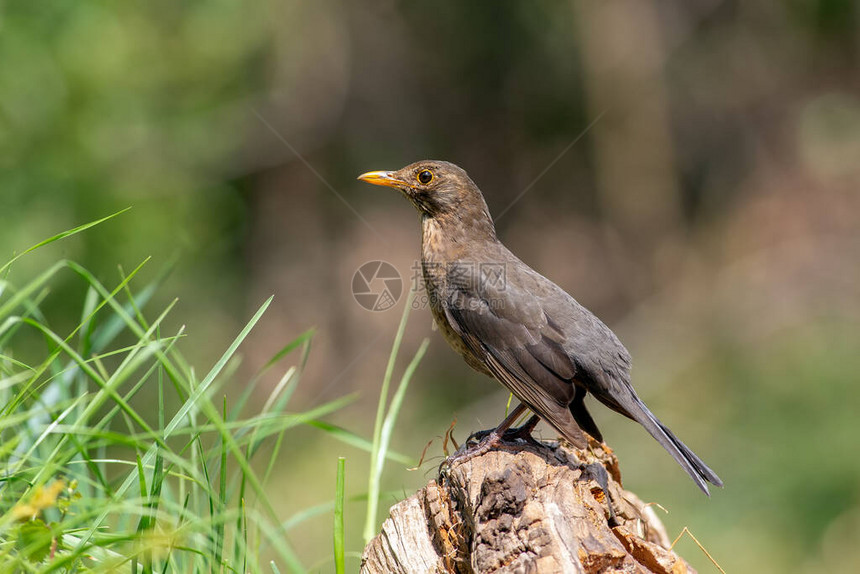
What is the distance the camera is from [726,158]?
10500mm

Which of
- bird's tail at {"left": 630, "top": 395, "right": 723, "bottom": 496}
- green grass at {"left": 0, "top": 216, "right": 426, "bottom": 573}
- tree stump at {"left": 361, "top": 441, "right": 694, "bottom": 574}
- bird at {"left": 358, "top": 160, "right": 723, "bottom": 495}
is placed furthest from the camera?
bird at {"left": 358, "top": 160, "right": 723, "bottom": 495}

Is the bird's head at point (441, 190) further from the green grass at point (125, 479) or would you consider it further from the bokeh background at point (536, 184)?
the bokeh background at point (536, 184)

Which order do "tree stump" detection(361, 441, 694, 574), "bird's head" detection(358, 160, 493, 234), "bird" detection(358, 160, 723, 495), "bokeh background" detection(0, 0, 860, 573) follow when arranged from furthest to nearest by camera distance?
"bokeh background" detection(0, 0, 860, 573) → "bird's head" detection(358, 160, 493, 234) → "bird" detection(358, 160, 723, 495) → "tree stump" detection(361, 441, 694, 574)

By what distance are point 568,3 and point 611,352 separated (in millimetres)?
6514

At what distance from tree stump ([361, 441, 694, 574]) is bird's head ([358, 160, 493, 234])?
1.85 m

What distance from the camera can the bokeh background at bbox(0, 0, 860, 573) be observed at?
8.69m

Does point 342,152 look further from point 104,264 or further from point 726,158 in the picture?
point 726,158

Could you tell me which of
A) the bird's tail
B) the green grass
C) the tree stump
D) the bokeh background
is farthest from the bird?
→ the bokeh background

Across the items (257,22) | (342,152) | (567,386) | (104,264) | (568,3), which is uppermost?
(568,3)

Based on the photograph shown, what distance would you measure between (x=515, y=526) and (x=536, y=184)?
8.08m

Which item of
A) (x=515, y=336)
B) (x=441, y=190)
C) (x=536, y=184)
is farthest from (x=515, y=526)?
(x=536, y=184)

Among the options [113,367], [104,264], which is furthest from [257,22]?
[113,367]

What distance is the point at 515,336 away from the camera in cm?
431

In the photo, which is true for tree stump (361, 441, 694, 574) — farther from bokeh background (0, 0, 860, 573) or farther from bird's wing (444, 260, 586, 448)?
bokeh background (0, 0, 860, 573)
